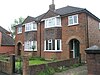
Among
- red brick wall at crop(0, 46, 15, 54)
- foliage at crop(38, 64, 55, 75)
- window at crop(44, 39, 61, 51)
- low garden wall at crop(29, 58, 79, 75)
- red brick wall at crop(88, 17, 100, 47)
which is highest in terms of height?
red brick wall at crop(88, 17, 100, 47)

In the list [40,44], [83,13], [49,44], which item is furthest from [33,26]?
[83,13]

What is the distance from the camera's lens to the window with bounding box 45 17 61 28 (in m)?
22.8

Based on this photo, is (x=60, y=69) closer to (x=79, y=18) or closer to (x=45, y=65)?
(x=45, y=65)

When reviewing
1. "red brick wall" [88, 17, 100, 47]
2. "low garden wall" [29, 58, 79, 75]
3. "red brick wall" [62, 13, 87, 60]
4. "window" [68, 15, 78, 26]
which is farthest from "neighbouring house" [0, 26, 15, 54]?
"low garden wall" [29, 58, 79, 75]

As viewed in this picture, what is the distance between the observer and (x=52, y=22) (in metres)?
23.4

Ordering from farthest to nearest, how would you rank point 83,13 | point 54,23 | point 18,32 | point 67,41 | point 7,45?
point 7,45, point 18,32, point 54,23, point 67,41, point 83,13

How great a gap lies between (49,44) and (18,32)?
11.0 m

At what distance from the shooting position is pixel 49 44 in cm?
2372

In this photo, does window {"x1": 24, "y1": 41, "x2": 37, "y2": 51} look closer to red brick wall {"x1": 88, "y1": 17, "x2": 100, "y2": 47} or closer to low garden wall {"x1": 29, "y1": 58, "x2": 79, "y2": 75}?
red brick wall {"x1": 88, "y1": 17, "x2": 100, "y2": 47}

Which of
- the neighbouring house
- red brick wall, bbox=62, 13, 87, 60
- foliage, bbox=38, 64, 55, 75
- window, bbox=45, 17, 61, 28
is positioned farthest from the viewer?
the neighbouring house

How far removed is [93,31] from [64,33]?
12.4 ft

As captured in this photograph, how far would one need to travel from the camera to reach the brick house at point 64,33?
19969 millimetres

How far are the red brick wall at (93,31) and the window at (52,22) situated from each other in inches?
170

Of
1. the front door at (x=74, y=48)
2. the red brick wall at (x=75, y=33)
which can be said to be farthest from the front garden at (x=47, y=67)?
the front door at (x=74, y=48)
